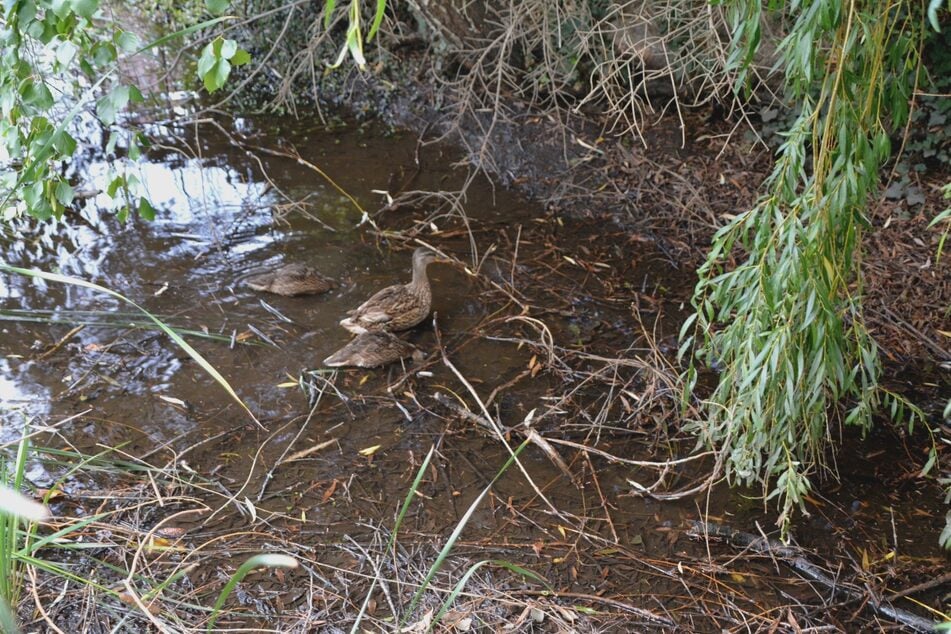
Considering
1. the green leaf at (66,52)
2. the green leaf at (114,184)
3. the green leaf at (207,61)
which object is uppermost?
the green leaf at (66,52)

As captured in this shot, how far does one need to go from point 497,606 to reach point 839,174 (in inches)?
105

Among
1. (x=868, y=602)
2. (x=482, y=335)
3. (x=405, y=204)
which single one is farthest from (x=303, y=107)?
(x=868, y=602)

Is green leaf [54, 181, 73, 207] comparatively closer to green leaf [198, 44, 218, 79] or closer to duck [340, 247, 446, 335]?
green leaf [198, 44, 218, 79]

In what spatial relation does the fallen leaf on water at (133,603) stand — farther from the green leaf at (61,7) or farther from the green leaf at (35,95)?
the green leaf at (61,7)

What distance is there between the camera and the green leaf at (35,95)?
140 inches

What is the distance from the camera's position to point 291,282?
6430mm

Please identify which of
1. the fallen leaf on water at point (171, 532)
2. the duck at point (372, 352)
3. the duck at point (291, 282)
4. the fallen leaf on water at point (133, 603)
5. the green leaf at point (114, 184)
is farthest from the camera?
the duck at point (291, 282)

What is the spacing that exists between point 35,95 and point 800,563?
4314 mm

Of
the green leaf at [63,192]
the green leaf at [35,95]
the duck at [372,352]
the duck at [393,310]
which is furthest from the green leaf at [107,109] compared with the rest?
the duck at [393,310]

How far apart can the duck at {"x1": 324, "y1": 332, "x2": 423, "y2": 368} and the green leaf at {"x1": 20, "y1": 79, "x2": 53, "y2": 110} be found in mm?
2567

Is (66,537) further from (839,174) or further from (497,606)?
(839,174)

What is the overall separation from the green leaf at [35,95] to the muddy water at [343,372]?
746 millimetres

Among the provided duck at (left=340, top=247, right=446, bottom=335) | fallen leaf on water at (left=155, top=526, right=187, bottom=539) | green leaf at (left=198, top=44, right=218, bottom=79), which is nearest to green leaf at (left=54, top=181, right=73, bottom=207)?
green leaf at (left=198, top=44, right=218, bottom=79)

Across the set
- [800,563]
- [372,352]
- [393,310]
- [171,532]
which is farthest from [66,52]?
[800,563]
